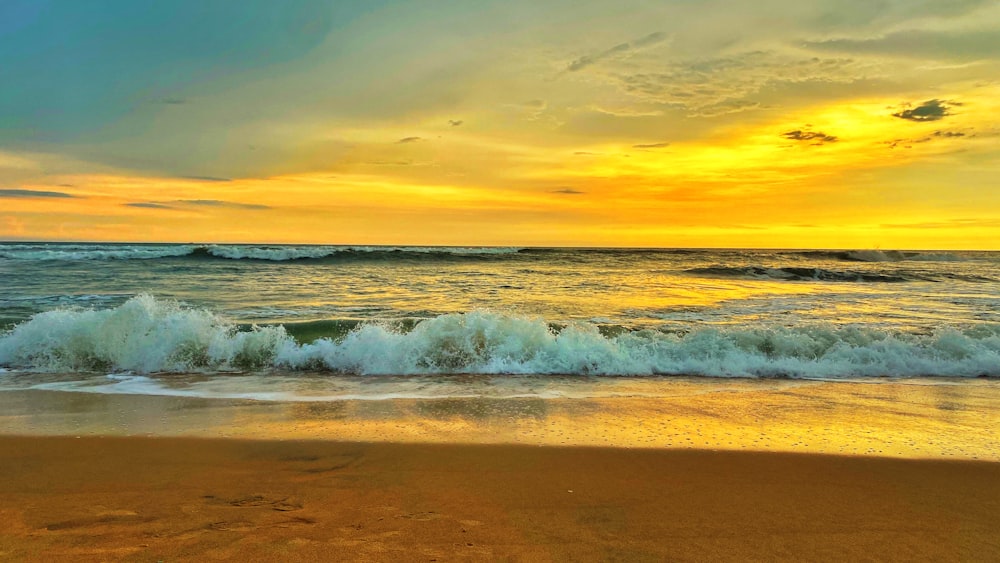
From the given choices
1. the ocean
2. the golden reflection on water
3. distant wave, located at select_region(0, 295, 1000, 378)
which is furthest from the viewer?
distant wave, located at select_region(0, 295, 1000, 378)

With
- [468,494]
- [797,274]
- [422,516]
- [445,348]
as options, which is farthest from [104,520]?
[797,274]

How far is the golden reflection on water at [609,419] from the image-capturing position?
5027mm

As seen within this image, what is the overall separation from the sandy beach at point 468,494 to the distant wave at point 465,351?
303cm

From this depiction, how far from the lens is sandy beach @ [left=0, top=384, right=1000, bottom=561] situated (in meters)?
2.98

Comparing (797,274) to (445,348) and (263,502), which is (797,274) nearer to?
(445,348)

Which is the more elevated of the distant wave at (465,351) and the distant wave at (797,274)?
the distant wave at (797,274)

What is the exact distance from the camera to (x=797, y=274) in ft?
106

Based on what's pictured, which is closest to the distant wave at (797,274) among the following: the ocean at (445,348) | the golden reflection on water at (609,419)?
the ocean at (445,348)

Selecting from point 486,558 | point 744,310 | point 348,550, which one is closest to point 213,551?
point 348,550

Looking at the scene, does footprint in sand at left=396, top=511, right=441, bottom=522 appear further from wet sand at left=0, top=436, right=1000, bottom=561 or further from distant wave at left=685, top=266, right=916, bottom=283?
distant wave at left=685, top=266, right=916, bottom=283

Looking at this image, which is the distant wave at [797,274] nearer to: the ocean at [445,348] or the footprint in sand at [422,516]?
the ocean at [445,348]

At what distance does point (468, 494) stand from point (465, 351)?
216 inches

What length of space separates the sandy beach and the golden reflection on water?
5cm

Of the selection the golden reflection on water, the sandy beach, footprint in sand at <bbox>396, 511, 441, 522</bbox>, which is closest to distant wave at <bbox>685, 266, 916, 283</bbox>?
the golden reflection on water
